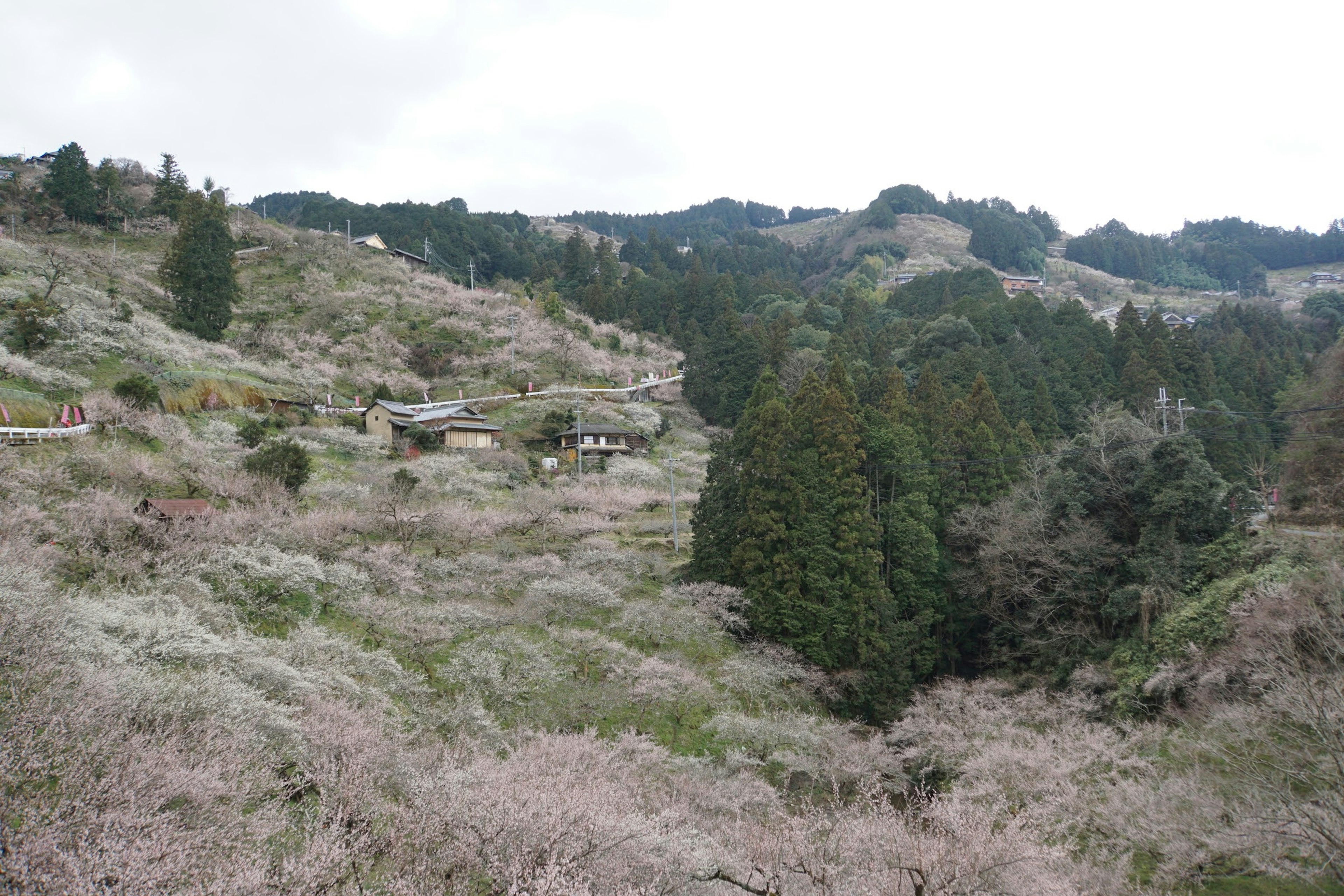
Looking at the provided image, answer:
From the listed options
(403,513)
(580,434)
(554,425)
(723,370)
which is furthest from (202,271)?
(723,370)

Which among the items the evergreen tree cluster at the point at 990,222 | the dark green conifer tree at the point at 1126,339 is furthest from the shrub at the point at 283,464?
the evergreen tree cluster at the point at 990,222

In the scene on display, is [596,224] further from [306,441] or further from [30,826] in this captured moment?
[30,826]

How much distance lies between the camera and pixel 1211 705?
16.4m

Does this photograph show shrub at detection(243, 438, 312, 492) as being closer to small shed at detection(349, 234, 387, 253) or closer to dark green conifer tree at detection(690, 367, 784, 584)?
dark green conifer tree at detection(690, 367, 784, 584)

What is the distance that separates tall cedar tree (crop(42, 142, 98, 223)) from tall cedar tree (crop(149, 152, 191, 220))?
Result: 4.65 m

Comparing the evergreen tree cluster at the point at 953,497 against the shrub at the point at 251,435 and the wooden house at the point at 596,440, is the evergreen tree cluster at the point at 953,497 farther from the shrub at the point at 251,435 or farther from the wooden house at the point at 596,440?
the shrub at the point at 251,435

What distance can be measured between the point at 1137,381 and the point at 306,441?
4034 cm

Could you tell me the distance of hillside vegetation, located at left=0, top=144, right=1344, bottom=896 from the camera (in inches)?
340

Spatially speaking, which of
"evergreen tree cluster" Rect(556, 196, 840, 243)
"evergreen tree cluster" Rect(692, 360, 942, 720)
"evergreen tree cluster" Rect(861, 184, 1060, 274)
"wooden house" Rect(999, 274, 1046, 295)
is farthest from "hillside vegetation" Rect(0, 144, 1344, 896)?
"evergreen tree cluster" Rect(556, 196, 840, 243)

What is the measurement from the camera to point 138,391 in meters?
27.2

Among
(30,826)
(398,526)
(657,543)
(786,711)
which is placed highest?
(30,826)

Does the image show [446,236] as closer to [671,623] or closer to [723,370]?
[723,370]

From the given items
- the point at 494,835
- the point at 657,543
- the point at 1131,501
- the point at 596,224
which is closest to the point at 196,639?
the point at 494,835

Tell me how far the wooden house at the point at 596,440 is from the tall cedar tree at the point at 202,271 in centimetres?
2024
